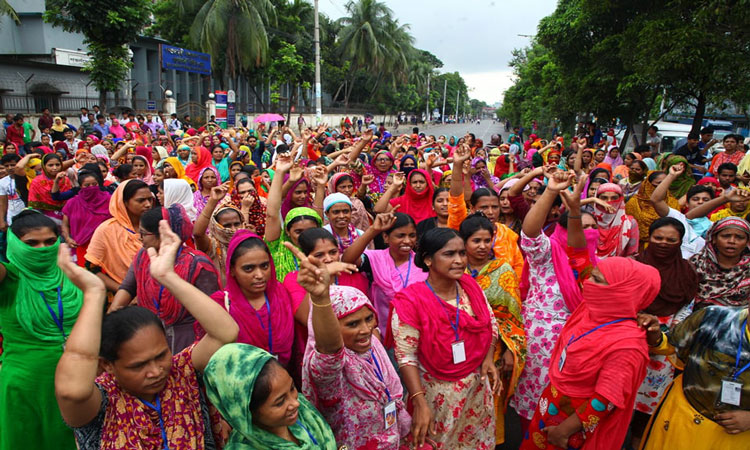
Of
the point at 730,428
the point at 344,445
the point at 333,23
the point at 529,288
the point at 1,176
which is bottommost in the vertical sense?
the point at 344,445

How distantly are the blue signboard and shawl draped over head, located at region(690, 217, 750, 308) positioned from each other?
2145 centimetres

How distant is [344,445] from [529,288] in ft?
5.30

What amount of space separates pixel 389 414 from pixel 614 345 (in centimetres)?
110

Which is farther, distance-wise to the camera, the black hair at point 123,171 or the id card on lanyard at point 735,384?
the black hair at point 123,171

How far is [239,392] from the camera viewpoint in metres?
1.71

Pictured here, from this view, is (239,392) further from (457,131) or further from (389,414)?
(457,131)

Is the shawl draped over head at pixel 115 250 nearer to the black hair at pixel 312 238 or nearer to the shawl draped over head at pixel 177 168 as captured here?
the black hair at pixel 312 238

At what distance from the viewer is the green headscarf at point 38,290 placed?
2.58m

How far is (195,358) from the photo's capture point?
2018 millimetres

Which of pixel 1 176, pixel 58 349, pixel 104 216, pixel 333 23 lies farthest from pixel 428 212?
pixel 333 23

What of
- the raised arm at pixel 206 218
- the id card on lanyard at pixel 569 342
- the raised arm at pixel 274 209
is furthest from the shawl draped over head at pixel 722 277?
the raised arm at pixel 206 218

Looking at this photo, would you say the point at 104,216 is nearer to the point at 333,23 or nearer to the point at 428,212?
the point at 428,212

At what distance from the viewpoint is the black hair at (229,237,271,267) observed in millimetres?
2570

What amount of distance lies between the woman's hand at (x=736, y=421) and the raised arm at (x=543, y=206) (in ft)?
4.08
